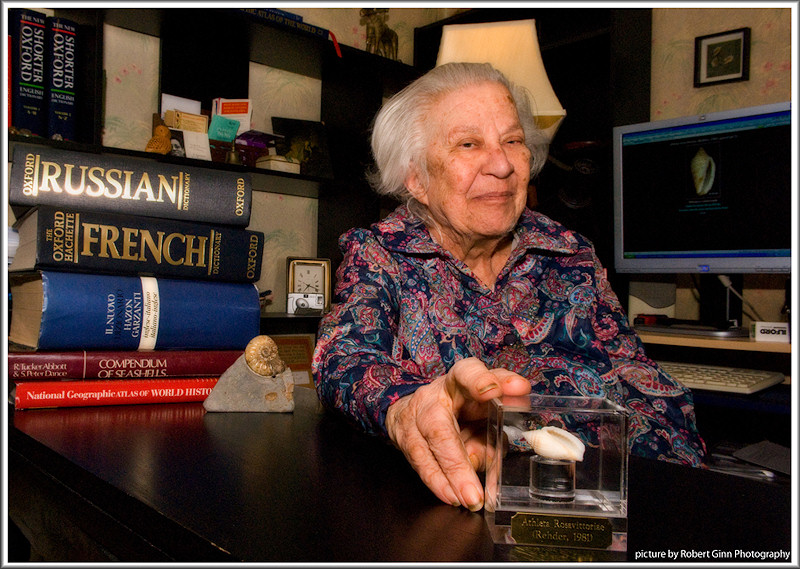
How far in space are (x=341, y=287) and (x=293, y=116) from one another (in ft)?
4.96

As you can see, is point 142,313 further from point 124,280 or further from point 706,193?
point 706,193

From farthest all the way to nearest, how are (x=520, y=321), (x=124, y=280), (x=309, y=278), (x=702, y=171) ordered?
(x=309, y=278) → (x=702, y=171) → (x=520, y=321) → (x=124, y=280)

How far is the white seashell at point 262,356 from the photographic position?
33.3 inches

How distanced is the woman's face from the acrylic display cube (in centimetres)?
72

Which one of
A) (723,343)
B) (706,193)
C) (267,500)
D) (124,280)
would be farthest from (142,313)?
(706,193)

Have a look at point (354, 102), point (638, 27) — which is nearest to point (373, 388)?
point (354, 102)

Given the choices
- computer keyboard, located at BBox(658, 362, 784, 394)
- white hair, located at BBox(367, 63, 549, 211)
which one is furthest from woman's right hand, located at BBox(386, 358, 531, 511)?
computer keyboard, located at BBox(658, 362, 784, 394)

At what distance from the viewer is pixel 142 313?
Answer: 844 mm

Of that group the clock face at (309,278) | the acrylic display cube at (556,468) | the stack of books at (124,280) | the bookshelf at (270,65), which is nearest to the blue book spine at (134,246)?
the stack of books at (124,280)

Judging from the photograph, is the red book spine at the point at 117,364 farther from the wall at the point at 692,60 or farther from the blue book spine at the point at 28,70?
the wall at the point at 692,60

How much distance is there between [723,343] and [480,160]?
1108mm

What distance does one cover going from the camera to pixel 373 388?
0.70 m

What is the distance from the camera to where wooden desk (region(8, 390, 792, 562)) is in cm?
41

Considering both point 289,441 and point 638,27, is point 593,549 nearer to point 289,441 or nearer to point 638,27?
point 289,441
